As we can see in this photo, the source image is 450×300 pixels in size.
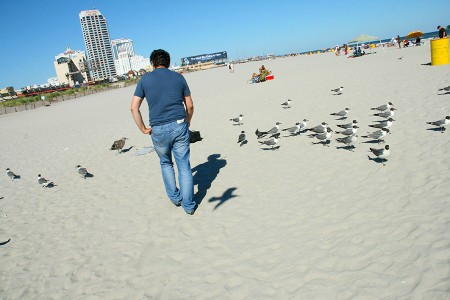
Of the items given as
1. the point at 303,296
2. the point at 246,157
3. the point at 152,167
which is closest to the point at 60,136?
the point at 152,167

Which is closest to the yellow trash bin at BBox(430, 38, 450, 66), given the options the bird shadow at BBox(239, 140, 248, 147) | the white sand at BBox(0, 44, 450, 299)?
the white sand at BBox(0, 44, 450, 299)

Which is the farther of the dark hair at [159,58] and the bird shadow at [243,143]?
the bird shadow at [243,143]

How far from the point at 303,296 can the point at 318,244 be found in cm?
104

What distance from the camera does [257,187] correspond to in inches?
272

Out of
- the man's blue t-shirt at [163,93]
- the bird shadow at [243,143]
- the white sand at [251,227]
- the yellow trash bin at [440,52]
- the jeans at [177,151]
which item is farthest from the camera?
the yellow trash bin at [440,52]

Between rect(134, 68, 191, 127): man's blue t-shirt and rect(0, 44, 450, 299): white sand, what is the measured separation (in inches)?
77.5

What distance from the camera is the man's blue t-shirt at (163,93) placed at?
5258 mm

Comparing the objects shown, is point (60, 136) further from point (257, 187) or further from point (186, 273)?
point (186, 273)

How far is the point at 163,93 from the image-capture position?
5266 mm

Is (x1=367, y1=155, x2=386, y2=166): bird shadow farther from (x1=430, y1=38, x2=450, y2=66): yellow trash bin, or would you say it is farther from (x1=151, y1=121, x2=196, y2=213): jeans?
(x1=430, y1=38, x2=450, y2=66): yellow trash bin

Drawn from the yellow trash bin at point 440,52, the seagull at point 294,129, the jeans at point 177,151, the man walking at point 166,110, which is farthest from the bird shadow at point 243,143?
the yellow trash bin at point 440,52

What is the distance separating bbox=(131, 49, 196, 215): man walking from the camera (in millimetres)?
5270

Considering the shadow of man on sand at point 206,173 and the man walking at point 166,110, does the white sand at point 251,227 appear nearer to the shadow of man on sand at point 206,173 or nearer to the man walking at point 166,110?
the shadow of man on sand at point 206,173

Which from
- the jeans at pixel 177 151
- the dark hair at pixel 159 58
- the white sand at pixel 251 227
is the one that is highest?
the dark hair at pixel 159 58
